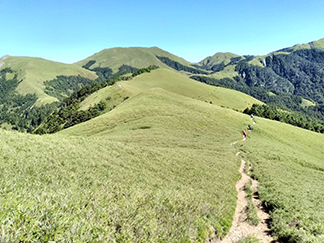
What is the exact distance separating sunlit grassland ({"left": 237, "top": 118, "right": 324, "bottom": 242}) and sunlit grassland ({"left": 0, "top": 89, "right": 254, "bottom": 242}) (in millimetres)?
3359

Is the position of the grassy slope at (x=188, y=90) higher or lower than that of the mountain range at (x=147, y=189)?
higher

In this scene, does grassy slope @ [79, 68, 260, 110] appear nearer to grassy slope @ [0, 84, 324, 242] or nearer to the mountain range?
the mountain range

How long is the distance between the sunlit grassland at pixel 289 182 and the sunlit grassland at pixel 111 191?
336 centimetres

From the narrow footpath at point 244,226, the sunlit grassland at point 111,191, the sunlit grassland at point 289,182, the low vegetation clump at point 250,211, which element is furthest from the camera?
the low vegetation clump at point 250,211

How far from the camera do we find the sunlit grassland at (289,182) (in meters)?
13.0

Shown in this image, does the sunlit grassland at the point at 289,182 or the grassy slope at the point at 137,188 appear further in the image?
the sunlit grassland at the point at 289,182

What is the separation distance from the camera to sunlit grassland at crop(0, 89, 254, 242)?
621 cm

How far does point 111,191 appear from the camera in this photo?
1230 cm

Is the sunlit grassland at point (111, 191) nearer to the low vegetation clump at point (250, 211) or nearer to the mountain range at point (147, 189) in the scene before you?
the mountain range at point (147, 189)

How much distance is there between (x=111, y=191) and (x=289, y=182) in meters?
22.4

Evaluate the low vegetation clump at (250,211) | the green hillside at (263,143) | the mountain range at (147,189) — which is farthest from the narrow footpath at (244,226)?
the green hillside at (263,143)

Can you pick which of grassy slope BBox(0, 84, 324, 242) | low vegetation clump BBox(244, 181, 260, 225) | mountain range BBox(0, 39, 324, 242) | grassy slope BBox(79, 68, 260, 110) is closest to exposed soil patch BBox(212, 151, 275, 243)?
low vegetation clump BBox(244, 181, 260, 225)

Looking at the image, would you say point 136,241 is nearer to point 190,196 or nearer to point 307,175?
point 190,196

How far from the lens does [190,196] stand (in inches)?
619
